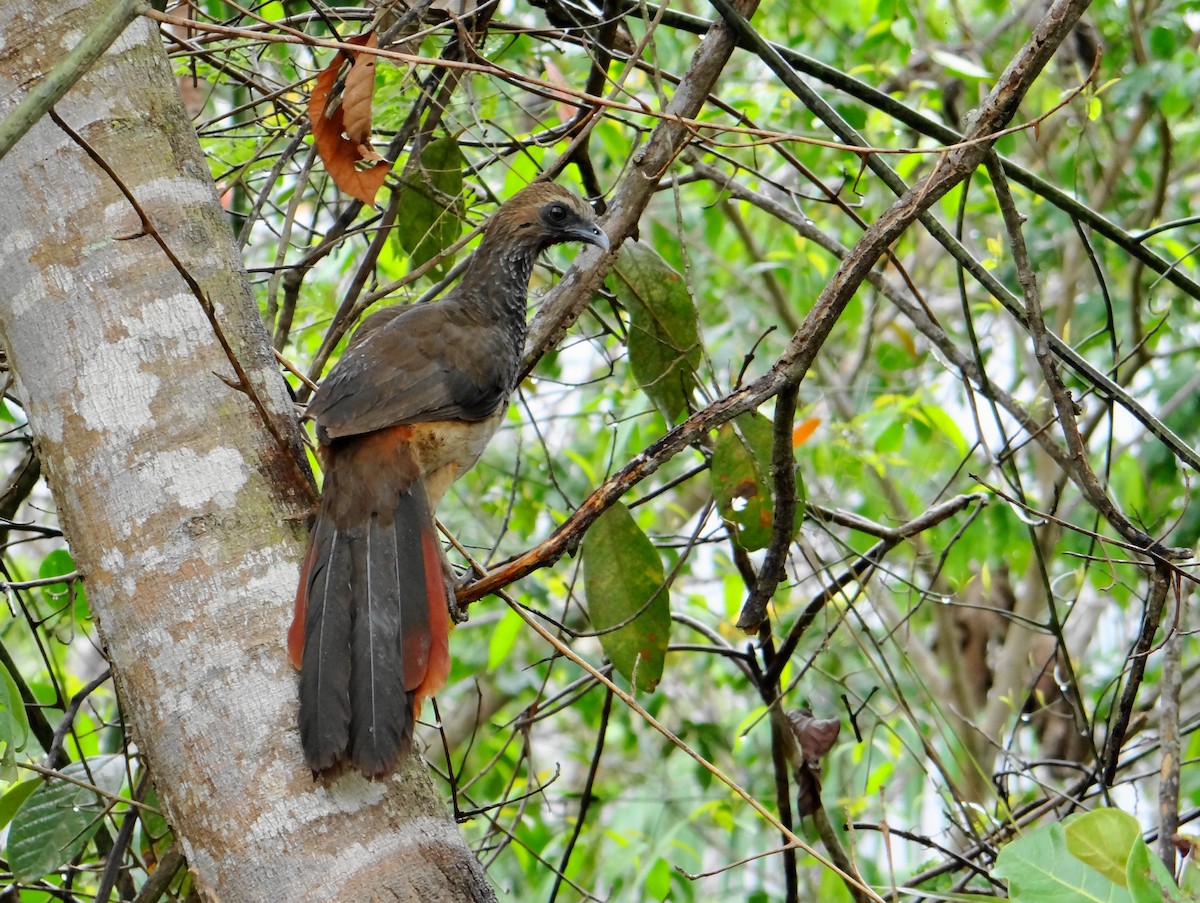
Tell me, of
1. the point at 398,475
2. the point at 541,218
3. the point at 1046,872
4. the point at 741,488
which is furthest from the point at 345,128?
the point at 1046,872

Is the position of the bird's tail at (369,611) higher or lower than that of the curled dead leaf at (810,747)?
higher

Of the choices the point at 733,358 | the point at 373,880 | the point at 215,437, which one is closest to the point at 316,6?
the point at 215,437

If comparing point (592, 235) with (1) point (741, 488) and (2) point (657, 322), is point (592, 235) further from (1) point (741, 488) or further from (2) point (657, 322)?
(1) point (741, 488)

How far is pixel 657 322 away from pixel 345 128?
0.86 metres

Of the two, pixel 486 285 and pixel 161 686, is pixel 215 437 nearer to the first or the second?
pixel 161 686

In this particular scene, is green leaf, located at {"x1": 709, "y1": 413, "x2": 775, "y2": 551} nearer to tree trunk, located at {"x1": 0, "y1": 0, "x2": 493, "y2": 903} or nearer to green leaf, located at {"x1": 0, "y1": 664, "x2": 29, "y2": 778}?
tree trunk, located at {"x1": 0, "y1": 0, "x2": 493, "y2": 903}

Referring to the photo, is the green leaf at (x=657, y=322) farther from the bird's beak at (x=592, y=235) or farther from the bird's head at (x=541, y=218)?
the bird's head at (x=541, y=218)

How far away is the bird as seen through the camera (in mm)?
1723

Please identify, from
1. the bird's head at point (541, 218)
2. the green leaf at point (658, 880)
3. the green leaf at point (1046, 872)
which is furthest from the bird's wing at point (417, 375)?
the green leaf at point (658, 880)

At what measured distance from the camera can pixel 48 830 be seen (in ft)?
8.34

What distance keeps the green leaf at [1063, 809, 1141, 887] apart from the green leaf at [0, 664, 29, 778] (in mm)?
1833

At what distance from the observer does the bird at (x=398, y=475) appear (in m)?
1.72

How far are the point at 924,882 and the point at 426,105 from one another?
2.42 m

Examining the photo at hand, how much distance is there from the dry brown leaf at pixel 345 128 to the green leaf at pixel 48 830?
136 cm
